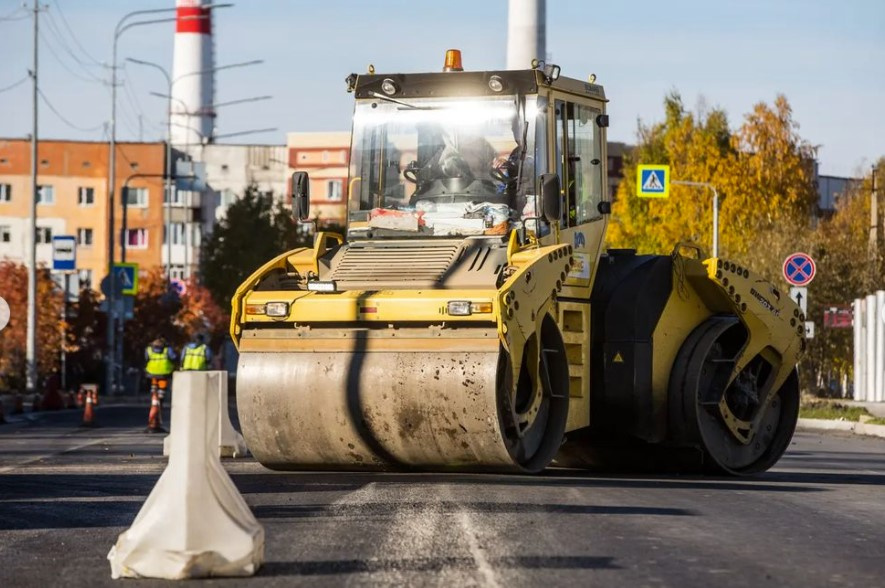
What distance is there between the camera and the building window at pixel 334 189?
454ft

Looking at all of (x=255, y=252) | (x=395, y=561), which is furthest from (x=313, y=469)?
(x=255, y=252)

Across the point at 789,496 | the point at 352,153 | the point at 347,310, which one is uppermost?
the point at 352,153

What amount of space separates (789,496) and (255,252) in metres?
75.4

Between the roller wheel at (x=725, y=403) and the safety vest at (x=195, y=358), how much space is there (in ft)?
38.3

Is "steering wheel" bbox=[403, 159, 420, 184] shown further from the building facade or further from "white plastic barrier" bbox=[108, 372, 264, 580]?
the building facade

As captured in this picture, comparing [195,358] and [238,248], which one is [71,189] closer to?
[238,248]

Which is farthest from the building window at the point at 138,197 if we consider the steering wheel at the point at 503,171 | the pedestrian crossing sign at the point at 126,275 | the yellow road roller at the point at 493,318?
the steering wheel at the point at 503,171

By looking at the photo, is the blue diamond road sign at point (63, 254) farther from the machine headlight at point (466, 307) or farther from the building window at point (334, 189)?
the building window at point (334, 189)

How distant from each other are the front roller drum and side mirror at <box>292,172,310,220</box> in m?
2.12

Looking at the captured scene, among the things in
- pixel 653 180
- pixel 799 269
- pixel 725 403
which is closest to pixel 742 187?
pixel 653 180

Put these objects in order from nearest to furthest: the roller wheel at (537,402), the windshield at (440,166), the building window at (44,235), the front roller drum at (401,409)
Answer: the front roller drum at (401,409), the roller wheel at (537,402), the windshield at (440,166), the building window at (44,235)

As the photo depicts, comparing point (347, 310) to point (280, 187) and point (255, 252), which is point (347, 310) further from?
point (280, 187)

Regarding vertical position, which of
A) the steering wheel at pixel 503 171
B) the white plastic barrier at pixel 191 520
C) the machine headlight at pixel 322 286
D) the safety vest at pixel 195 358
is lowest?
the white plastic barrier at pixel 191 520

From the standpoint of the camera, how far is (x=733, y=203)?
218 ft
